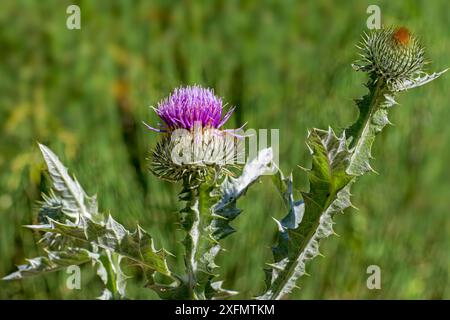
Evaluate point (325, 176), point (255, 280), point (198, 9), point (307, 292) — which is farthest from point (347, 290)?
point (198, 9)

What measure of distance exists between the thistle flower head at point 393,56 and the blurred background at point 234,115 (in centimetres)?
49

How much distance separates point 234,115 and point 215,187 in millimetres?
932

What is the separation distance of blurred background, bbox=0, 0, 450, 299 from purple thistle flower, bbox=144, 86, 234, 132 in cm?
43

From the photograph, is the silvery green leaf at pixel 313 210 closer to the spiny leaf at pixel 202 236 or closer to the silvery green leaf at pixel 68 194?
the spiny leaf at pixel 202 236

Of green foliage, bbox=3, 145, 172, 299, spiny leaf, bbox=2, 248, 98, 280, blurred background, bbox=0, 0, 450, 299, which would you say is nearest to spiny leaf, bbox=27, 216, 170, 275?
green foliage, bbox=3, 145, 172, 299

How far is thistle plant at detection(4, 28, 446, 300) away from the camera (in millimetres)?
1183

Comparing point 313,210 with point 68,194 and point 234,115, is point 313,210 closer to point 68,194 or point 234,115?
point 68,194

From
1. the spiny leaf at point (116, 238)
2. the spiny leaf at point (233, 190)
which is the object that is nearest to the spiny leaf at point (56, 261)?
the spiny leaf at point (116, 238)

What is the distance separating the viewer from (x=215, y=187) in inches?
48.1

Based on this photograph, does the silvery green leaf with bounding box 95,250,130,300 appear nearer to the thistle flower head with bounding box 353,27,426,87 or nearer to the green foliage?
the green foliage

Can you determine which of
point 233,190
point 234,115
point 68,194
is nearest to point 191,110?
point 233,190

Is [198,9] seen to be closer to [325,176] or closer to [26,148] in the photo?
[26,148]

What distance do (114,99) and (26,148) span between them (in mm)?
425

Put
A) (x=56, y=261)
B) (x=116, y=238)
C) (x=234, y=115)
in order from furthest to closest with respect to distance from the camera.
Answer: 1. (x=234, y=115)
2. (x=56, y=261)
3. (x=116, y=238)
